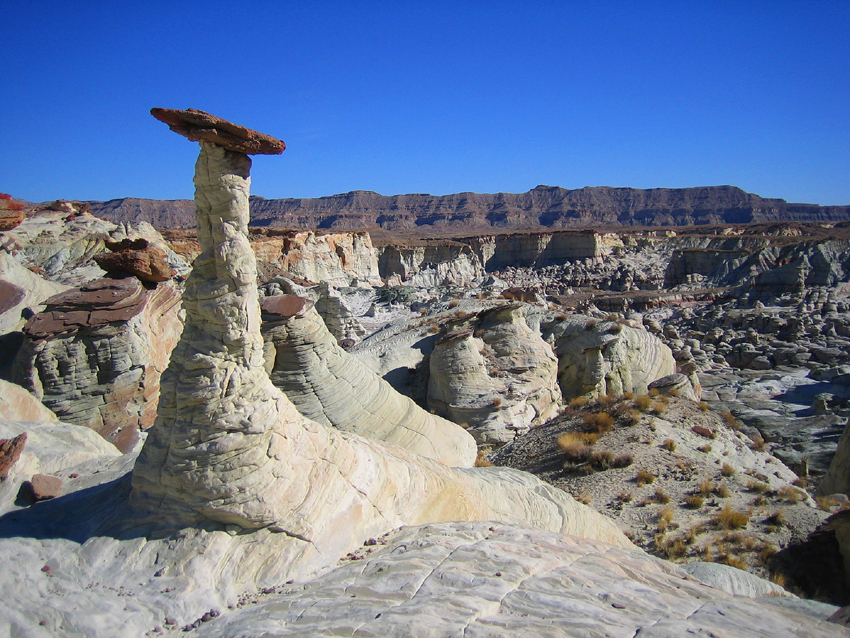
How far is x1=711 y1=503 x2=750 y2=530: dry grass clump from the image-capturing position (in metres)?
7.70

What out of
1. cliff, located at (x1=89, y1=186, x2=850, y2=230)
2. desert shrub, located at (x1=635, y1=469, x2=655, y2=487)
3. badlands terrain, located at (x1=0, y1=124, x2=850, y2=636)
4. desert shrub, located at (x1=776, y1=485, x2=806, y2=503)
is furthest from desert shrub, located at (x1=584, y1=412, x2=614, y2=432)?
cliff, located at (x1=89, y1=186, x2=850, y2=230)

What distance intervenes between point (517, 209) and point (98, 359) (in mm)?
139361

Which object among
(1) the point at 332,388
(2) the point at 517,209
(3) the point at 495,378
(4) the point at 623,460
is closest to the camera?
(1) the point at 332,388

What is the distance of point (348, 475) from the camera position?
461 centimetres

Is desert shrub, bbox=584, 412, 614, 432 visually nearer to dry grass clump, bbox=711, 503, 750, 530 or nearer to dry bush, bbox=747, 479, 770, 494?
dry bush, bbox=747, 479, 770, 494

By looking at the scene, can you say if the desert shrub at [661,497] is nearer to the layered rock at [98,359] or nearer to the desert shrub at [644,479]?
the desert shrub at [644,479]

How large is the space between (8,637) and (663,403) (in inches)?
443

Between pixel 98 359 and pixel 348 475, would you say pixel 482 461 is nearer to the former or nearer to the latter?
pixel 348 475

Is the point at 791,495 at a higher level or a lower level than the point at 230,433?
lower

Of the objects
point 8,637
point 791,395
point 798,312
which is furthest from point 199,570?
point 798,312

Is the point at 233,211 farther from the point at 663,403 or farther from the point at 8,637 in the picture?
the point at 663,403

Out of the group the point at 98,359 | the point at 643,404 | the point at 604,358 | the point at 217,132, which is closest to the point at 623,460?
the point at 643,404

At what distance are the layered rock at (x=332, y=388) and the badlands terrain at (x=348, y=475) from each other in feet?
0.15

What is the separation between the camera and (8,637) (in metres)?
3.00
